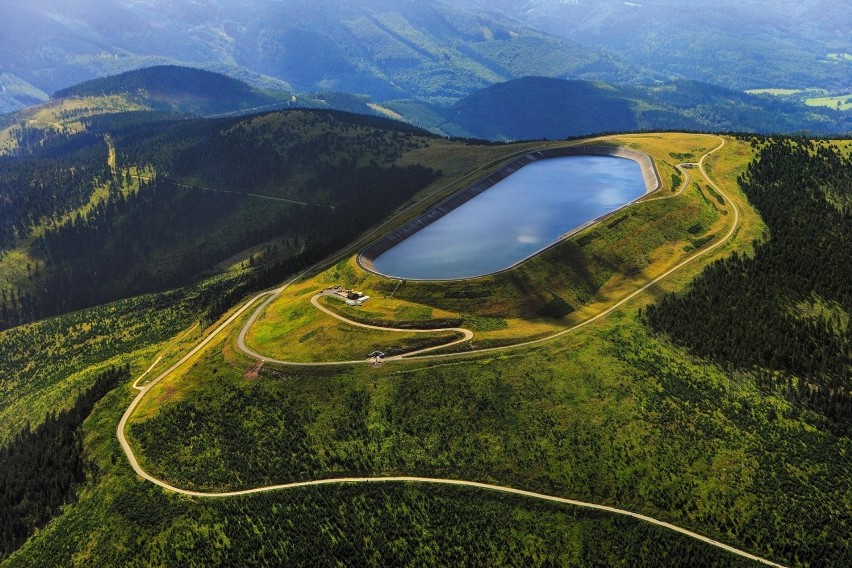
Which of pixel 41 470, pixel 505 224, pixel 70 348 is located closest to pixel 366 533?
pixel 41 470

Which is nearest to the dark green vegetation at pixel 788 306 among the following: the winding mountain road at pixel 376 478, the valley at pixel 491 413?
the valley at pixel 491 413

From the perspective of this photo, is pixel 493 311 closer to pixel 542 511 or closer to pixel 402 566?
pixel 542 511

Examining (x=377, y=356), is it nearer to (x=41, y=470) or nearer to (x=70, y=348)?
(x=41, y=470)

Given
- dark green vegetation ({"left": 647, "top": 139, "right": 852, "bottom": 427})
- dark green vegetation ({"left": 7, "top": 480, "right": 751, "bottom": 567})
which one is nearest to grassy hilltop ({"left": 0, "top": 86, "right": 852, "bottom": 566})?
dark green vegetation ({"left": 7, "top": 480, "right": 751, "bottom": 567})

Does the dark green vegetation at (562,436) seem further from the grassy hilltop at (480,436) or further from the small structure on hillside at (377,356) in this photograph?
the small structure on hillside at (377,356)

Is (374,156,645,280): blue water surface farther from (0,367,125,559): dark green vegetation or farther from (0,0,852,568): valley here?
(0,367,125,559): dark green vegetation

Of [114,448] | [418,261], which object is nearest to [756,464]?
[418,261]

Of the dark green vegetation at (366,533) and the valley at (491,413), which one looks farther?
the valley at (491,413)
